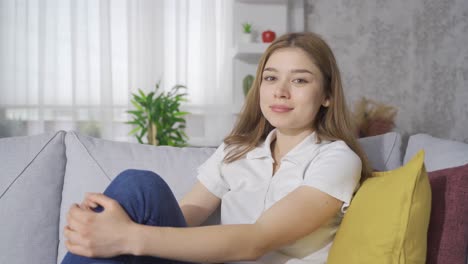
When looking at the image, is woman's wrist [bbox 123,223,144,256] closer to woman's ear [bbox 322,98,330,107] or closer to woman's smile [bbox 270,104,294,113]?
woman's smile [bbox 270,104,294,113]

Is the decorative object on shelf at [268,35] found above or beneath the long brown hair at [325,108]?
above

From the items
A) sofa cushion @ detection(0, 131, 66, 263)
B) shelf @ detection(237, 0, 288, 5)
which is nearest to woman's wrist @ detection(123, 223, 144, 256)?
sofa cushion @ detection(0, 131, 66, 263)

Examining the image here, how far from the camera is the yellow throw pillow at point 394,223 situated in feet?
3.19

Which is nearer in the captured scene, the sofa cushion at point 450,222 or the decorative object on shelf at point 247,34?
the sofa cushion at point 450,222

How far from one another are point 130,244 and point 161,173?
543 millimetres

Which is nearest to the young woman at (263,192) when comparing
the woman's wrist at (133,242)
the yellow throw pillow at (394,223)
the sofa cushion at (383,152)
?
the woman's wrist at (133,242)

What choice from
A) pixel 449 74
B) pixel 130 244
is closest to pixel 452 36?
pixel 449 74

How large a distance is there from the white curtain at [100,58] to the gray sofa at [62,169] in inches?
79.0

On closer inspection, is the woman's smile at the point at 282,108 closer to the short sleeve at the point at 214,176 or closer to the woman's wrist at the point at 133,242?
the short sleeve at the point at 214,176

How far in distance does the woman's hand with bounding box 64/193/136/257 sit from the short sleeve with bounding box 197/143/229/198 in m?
0.43

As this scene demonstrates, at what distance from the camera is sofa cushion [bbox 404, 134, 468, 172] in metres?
1.29

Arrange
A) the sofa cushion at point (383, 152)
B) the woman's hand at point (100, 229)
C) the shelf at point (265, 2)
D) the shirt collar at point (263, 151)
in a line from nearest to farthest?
the woman's hand at point (100, 229)
the shirt collar at point (263, 151)
the sofa cushion at point (383, 152)
the shelf at point (265, 2)

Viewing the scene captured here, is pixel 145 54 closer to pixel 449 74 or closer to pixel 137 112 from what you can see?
pixel 137 112

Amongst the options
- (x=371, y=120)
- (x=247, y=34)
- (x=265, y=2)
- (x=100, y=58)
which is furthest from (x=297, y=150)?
(x=100, y=58)
